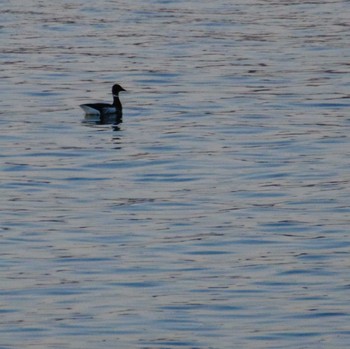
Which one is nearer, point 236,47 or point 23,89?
point 23,89

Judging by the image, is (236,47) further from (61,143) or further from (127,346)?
(127,346)

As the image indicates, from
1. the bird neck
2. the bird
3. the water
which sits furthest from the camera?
the bird neck

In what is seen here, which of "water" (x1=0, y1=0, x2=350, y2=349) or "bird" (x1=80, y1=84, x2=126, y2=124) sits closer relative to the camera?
"water" (x1=0, y1=0, x2=350, y2=349)

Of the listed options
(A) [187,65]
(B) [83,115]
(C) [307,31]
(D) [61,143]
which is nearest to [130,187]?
(D) [61,143]

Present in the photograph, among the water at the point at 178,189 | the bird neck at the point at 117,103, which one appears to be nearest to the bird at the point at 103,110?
the bird neck at the point at 117,103

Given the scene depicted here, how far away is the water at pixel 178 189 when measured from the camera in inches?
584

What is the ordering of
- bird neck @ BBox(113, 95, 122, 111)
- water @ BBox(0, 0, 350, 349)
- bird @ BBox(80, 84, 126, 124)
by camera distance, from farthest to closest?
bird neck @ BBox(113, 95, 122, 111)
bird @ BBox(80, 84, 126, 124)
water @ BBox(0, 0, 350, 349)

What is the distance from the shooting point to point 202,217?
1947 cm

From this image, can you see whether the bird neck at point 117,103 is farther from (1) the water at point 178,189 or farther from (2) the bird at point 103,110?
(1) the water at point 178,189

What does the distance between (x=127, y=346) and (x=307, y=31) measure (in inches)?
1115

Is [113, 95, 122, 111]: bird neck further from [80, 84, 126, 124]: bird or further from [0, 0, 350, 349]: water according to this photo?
[0, 0, 350, 349]: water

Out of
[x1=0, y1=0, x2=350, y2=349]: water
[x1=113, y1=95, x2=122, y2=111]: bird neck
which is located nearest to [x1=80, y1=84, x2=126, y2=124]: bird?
[x1=113, y1=95, x2=122, y2=111]: bird neck

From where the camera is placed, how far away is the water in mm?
14828

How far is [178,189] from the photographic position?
21625 millimetres
